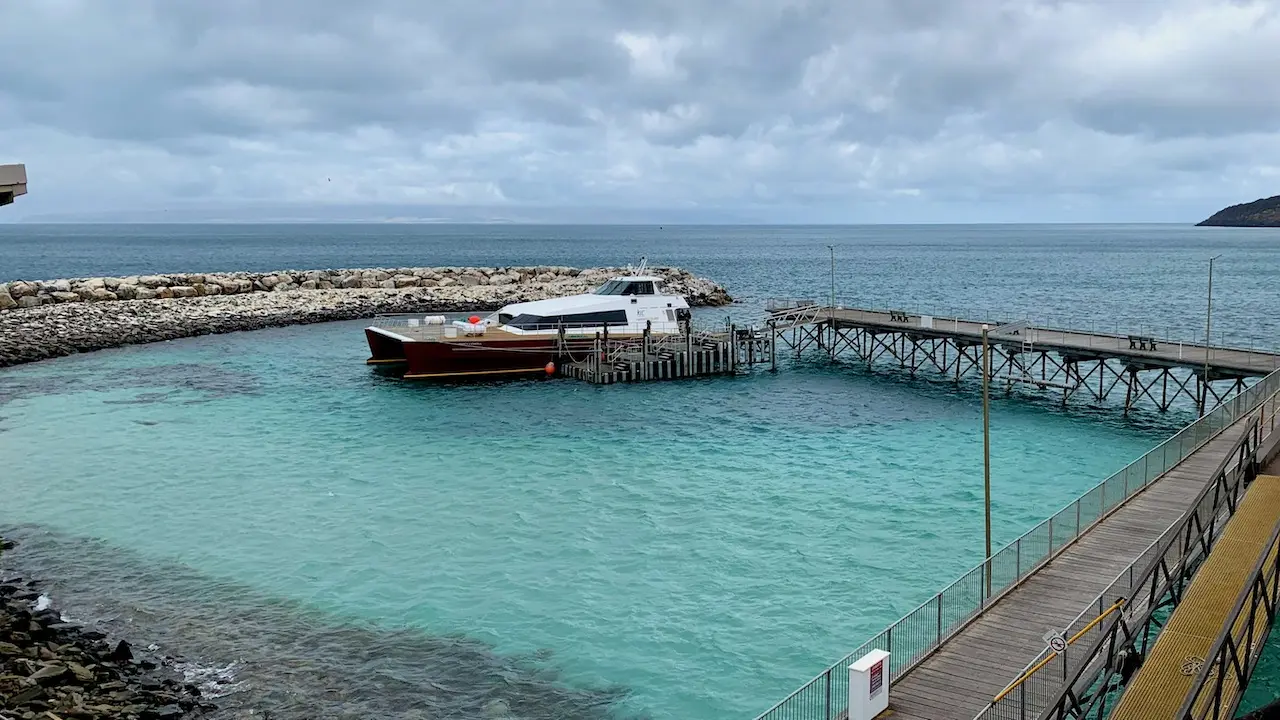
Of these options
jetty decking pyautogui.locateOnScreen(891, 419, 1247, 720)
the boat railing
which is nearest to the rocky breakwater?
the boat railing

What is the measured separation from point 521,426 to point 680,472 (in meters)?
9.79

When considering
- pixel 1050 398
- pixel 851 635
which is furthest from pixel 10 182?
pixel 1050 398

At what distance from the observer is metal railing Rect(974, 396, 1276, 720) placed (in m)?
13.8

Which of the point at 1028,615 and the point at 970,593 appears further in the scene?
the point at 970,593

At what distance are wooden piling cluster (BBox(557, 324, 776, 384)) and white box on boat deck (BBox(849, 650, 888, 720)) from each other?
36907 millimetres

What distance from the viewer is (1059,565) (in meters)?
19.3

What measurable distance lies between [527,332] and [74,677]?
36466 millimetres

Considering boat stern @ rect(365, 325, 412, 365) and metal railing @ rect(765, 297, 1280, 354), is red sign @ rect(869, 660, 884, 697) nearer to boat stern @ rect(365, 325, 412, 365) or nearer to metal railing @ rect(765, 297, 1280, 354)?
metal railing @ rect(765, 297, 1280, 354)

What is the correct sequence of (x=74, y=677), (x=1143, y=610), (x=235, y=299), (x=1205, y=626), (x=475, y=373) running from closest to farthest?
1. (x=1205, y=626)
2. (x=1143, y=610)
3. (x=74, y=677)
4. (x=475, y=373)
5. (x=235, y=299)

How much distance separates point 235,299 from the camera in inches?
3049

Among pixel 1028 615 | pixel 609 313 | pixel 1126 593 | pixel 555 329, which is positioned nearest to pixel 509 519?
pixel 1028 615

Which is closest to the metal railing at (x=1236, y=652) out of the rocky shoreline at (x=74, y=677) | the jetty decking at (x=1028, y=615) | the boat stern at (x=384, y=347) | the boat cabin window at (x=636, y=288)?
the jetty decking at (x=1028, y=615)

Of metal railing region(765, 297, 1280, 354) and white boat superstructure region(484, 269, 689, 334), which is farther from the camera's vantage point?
metal railing region(765, 297, 1280, 354)

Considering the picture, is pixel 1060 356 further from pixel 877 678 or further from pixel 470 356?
pixel 877 678
